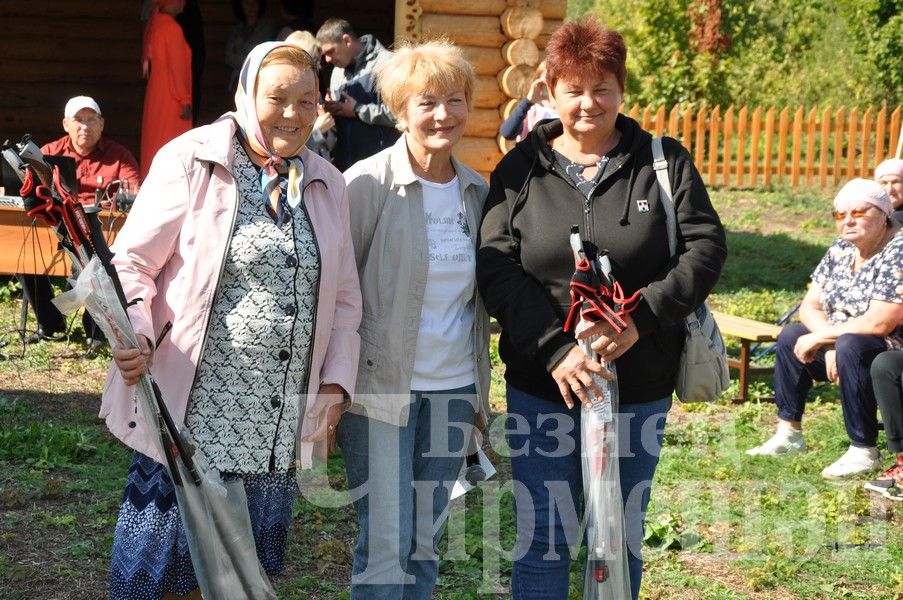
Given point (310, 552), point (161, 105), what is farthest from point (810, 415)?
point (161, 105)

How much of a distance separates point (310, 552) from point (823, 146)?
14273 millimetres

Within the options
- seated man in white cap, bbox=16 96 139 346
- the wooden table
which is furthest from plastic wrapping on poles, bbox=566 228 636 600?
seated man in white cap, bbox=16 96 139 346

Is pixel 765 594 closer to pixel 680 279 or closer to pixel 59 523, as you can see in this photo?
pixel 680 279

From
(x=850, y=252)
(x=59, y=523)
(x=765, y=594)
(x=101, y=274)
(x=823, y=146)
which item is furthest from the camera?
(x=823, y=146)

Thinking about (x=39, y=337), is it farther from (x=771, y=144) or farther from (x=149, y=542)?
(x=771, y=144)

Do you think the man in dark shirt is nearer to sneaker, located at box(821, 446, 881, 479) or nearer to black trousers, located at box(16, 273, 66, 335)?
black trousers, located at box(16, 273, 66, 335)

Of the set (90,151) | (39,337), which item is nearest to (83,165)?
(90,151)

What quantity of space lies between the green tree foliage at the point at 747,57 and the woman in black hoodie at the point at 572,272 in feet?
55.2

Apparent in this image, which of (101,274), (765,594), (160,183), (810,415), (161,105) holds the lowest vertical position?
(765,594)

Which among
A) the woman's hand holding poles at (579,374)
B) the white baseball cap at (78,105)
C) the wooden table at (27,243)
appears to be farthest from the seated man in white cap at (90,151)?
the woman's hand holding poles at (579,374)

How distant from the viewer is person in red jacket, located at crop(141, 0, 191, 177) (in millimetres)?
9406

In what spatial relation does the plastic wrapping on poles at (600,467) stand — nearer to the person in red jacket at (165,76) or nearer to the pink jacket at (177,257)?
the pink jacket at (177,257)

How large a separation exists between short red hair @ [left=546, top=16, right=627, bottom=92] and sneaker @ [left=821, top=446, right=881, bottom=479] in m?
3.23

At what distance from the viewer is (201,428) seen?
3.29 metres
